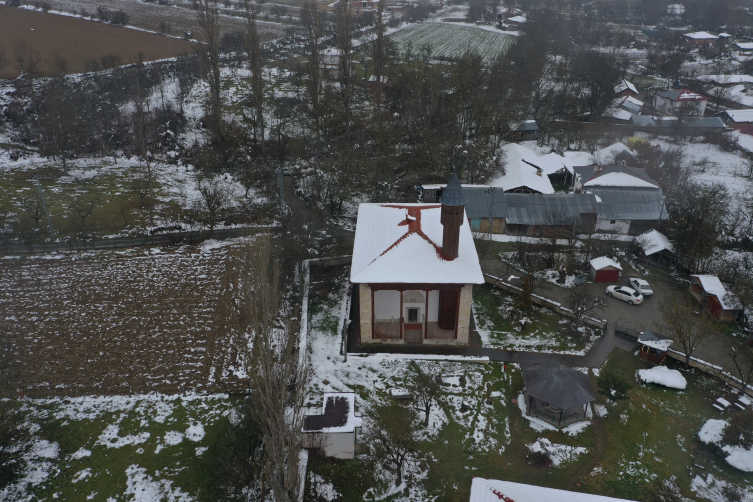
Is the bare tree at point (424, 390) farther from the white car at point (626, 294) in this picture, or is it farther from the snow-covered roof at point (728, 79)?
the snow-covered roof at point (728, 79)

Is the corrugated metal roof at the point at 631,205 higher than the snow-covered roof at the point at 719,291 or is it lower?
higher

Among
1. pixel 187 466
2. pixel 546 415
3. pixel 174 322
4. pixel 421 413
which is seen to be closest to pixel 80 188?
pixel 174 322

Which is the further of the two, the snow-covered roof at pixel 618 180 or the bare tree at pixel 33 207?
the snow-covered roof at pixel 618 180

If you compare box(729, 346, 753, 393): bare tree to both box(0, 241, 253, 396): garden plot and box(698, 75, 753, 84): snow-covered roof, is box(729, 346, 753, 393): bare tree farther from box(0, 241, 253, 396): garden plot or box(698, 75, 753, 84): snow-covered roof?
box(698, 75, 753, 84): snow-covered roof

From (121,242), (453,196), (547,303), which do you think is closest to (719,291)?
(547,303)

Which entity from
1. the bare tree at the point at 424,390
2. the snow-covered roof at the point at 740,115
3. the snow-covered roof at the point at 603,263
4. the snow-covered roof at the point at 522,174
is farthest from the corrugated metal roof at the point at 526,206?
the snow-covered roof at the point at 740,115

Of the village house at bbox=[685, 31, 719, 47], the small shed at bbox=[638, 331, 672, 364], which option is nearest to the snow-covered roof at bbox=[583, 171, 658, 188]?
the small shed at bbox=[638, 331, 672, 364]
